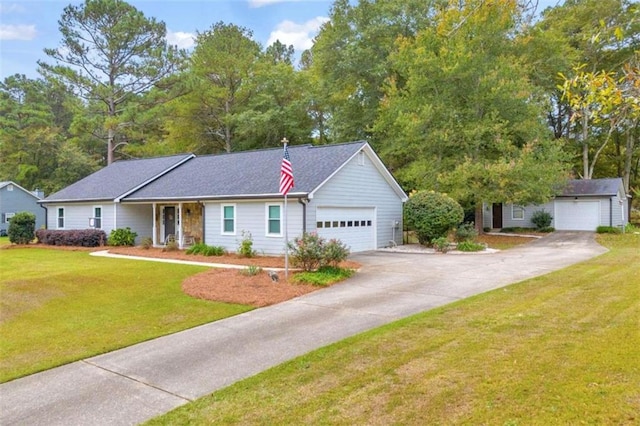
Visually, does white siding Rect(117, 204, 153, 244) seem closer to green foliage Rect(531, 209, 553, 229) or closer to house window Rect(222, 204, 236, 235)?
house window Rect(222, 204, 236, 235)

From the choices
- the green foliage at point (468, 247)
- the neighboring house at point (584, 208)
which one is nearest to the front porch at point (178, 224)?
the green foliage at point (468, 247)

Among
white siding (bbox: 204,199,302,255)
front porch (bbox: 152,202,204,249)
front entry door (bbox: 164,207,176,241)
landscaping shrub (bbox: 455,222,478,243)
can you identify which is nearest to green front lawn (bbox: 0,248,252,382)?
white siding (bbox: 204,199,302,255)

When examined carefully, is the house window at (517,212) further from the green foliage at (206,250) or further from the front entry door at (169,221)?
the front entry door at (169,221)

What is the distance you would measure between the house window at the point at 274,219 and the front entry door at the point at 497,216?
20.9 meters

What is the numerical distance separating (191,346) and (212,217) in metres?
12.3

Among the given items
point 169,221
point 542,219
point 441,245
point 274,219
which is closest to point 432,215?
point 441,245

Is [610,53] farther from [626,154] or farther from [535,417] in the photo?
[535,417]

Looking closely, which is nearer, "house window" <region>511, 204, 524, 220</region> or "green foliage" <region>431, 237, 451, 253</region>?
"green foliage" <region>431, 237, 451, 253</region>

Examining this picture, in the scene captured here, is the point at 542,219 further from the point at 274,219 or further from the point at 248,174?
the point at 274,219

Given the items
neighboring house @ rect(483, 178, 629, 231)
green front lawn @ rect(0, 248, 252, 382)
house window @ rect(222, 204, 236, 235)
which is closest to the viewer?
green front lawn @ rect(0, 248, 252, 382)

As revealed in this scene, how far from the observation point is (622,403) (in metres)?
3.74

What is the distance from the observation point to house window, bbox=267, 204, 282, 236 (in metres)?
15.9

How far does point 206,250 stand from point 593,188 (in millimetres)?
24969

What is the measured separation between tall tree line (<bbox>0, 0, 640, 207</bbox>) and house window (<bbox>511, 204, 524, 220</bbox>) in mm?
4728
